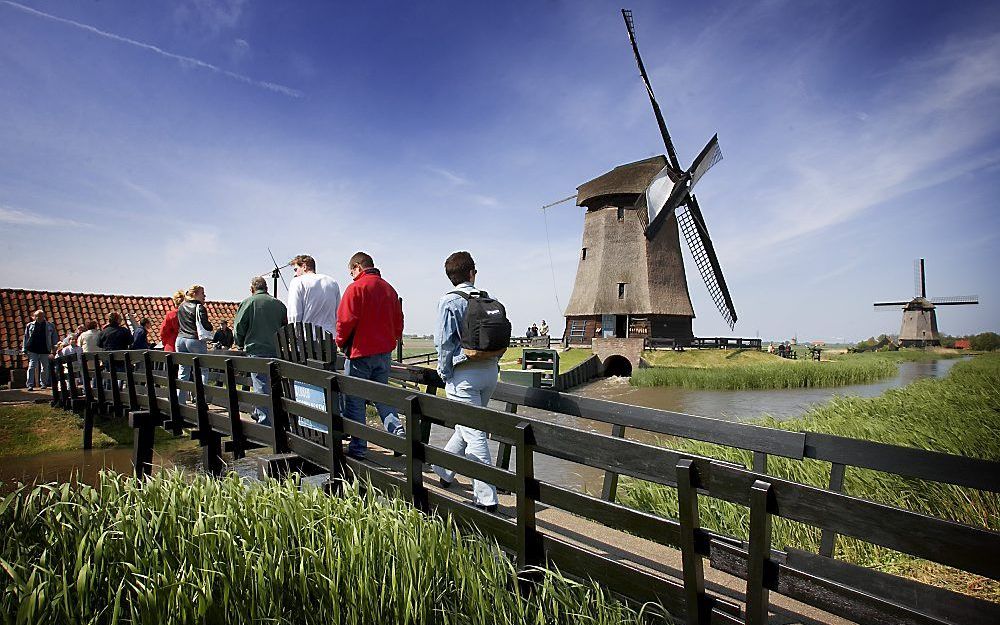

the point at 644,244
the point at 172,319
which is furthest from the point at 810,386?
the point at 172,319

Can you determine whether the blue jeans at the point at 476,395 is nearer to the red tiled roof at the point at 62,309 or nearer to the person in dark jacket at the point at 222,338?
the person in dark jacket at the point at 222,338

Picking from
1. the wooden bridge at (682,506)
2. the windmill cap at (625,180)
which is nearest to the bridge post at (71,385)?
the wooden bridge at (682,506)

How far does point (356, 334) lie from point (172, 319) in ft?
18.0

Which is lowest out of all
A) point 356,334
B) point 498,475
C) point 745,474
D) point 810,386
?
point 810,386

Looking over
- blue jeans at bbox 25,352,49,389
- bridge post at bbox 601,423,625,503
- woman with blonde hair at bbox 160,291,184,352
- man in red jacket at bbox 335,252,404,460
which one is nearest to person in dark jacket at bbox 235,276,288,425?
man in red jacket at bbox 335,252,404,460

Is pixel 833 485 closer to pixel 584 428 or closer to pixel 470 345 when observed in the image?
pixel 470 345

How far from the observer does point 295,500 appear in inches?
136

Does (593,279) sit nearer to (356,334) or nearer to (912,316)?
(356,334)

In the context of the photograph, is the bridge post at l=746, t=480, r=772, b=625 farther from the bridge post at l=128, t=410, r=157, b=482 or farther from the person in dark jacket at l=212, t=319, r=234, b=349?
the person in dark jacket at l=212, t=319, r=234, b=349

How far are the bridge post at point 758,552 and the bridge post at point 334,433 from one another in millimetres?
3088

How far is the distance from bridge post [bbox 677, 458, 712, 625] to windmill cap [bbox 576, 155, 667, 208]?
27.2 metres

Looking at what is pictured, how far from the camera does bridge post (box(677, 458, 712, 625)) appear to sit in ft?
8.16

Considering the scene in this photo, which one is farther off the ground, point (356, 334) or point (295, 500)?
point (356, 334)

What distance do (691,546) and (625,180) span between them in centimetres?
2849
